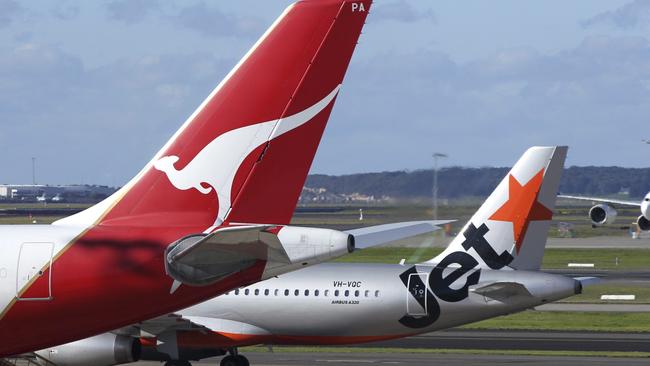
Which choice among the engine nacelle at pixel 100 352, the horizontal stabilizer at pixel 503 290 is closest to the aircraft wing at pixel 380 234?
the engine nacelle at pixel 100 352

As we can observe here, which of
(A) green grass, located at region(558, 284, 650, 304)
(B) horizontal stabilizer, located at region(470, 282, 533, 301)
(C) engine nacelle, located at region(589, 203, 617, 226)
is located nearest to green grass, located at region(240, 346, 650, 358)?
(B) horizontal stabilizer, located at region(470, 282, 533, 301)

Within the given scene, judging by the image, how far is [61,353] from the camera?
25.0 meters

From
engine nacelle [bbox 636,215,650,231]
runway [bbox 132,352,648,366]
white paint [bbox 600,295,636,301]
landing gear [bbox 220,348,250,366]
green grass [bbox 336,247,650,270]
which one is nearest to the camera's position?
landing gear [bbox 220,348,250,366]

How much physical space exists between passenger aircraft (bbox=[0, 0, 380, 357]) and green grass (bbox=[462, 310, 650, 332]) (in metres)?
32.3

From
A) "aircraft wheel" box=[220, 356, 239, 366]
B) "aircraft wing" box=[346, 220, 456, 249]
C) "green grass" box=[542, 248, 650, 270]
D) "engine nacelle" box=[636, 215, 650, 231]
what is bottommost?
"aircraft wheel" box=[220, 356, 239, 366]

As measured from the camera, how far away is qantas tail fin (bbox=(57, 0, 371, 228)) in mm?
17922

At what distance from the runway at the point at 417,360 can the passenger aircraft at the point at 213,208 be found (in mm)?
19006

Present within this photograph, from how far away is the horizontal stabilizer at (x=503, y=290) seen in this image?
3412cm

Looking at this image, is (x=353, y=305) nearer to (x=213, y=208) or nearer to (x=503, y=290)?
(x=503, y=290)

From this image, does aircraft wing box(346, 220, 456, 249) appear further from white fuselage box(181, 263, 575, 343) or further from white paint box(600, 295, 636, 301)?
white paint box(600, 295, 636, 301)

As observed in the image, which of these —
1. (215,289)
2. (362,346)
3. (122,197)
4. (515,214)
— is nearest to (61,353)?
(122,197)

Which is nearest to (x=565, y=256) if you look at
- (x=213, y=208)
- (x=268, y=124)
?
(x=213, y=208)

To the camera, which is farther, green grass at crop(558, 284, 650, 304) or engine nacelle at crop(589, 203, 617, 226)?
engine nacelle at crop(589, 203, 617, 226)

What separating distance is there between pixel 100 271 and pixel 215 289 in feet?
6.01
